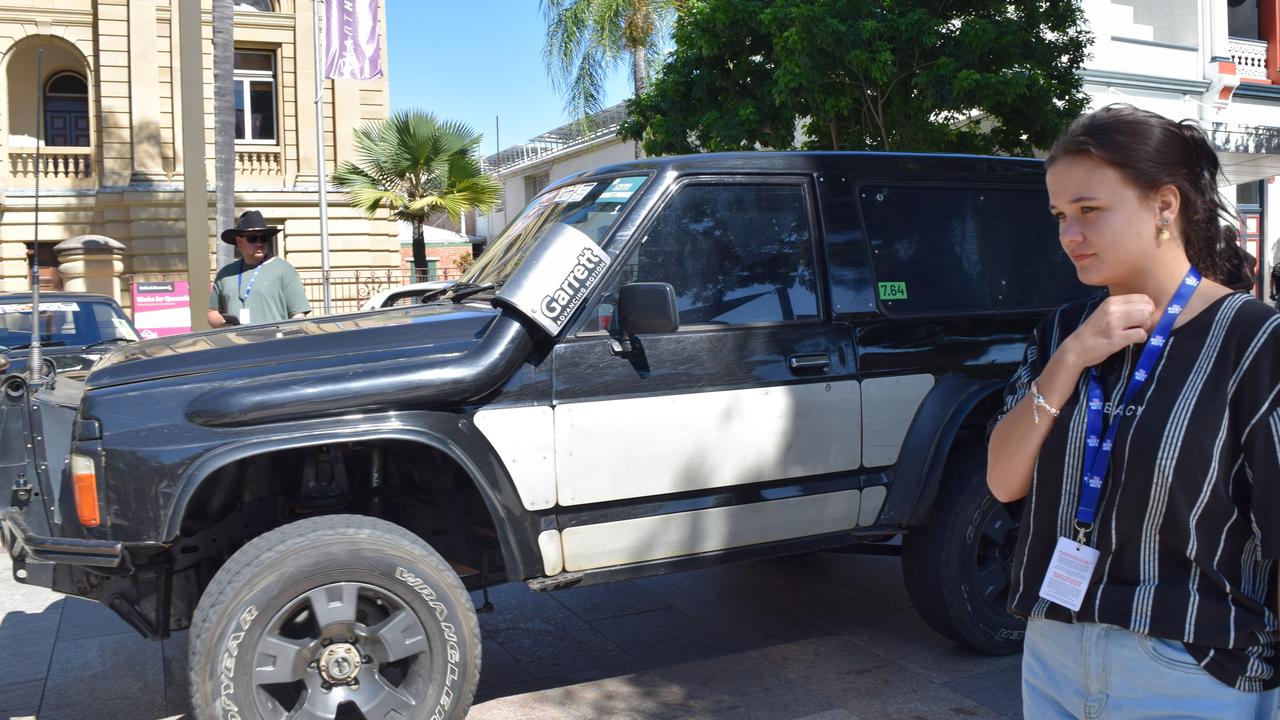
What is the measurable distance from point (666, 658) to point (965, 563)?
4.42 ft

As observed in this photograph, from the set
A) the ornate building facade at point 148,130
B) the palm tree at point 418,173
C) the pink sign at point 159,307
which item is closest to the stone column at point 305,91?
the ornate building facade at point 148,130

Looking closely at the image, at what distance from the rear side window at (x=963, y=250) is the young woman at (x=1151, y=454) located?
2.59 metres

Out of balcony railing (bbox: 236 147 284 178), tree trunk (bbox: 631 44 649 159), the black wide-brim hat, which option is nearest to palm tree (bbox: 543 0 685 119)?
tree trunk (bbox: 631 44 649 159)

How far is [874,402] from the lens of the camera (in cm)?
434

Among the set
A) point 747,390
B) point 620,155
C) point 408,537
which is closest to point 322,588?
point 408,537

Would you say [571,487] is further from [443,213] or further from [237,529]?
[443,213]

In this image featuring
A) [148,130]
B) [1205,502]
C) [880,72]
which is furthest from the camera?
[148,130]

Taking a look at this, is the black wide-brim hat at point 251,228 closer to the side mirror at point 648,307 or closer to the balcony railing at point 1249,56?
the side mirror at point 648,307

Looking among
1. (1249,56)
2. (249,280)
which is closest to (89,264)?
(249,280)

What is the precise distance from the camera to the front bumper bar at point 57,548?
10.9ft

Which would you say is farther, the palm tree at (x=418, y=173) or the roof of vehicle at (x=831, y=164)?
the palm tree at (x=418, y=173)

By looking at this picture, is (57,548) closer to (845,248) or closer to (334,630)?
(334,630)

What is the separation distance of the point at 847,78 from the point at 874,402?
27.9 ft

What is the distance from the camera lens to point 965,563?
4.48 m
